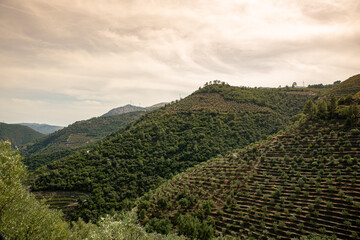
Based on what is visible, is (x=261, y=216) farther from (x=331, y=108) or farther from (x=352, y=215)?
(x=331, y=108)

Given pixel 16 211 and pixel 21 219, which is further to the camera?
pixel 16 211

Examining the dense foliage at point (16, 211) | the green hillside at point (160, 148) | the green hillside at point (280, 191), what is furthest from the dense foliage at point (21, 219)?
the green hillside at point (160, 148)

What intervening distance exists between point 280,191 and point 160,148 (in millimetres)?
55248

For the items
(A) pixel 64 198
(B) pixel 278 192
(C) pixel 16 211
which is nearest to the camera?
(C) pixel 16 211

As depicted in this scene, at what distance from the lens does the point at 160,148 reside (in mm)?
84062

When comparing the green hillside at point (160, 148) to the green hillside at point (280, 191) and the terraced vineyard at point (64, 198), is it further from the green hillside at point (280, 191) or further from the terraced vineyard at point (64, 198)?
the green hillside at point (280, 191)

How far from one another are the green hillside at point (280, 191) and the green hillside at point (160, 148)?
1935 cm

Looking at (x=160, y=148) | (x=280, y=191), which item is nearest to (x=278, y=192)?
(x=280, y=191)

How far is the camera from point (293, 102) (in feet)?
396

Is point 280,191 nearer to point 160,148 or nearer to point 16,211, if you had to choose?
point 16,211

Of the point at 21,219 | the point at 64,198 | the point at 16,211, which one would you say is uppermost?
the point at 16,211

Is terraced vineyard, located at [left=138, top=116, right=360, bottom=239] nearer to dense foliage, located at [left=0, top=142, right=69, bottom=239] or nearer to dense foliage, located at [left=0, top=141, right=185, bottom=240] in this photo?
dense foliage, located at [left=0, top=141, right=185, bottom=240]

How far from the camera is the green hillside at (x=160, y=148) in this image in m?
64.0

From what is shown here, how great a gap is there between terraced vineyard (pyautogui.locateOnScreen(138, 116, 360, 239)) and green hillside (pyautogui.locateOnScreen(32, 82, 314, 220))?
18640mm
